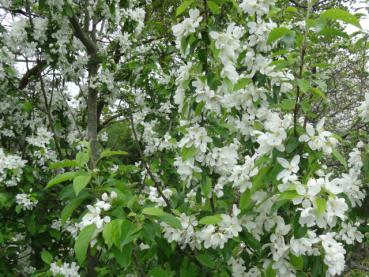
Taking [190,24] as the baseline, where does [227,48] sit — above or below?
below

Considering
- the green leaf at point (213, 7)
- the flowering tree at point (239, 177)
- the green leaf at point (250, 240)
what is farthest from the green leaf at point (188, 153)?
the green leaf at point (213, 7)

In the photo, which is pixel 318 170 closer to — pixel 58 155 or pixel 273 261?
pixel 273 261

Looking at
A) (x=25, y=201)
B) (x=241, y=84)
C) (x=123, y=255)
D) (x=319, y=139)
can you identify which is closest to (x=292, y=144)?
(x=319, y=139)

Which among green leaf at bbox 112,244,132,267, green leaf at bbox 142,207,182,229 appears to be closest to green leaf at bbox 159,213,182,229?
green leaf at bbox 142,207,182,229

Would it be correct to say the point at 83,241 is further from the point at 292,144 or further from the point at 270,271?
the point at 292,144

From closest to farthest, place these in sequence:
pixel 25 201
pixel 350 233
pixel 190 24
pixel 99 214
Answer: pixel 99 214 → pixel 190 24 → pixel 350 233 → pixel 25 201

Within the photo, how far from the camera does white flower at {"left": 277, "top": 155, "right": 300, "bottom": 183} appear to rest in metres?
1.57

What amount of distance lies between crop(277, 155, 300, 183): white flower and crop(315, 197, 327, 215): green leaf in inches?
4.8

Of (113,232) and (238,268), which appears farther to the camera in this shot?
(238,268)

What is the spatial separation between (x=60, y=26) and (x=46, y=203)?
147 cm

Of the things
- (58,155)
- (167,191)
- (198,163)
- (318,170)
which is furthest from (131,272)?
(58,155)

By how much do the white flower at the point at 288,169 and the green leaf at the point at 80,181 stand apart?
0.72 metres

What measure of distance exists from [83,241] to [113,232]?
0.41 feet

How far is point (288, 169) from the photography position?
162 cm
